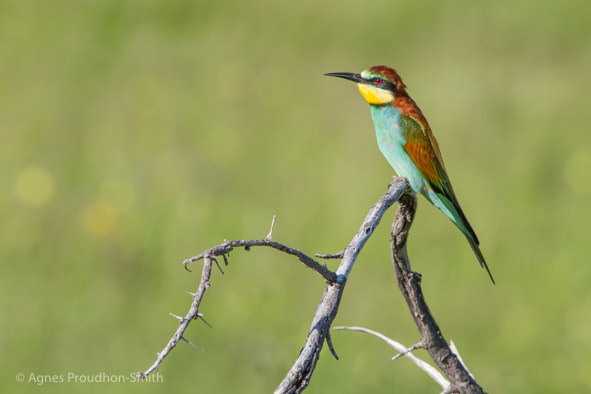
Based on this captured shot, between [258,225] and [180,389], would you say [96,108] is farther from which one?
[180,389]

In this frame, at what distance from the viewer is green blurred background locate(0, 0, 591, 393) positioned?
3.66 metres

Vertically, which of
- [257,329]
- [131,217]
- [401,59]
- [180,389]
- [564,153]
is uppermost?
[401,59]

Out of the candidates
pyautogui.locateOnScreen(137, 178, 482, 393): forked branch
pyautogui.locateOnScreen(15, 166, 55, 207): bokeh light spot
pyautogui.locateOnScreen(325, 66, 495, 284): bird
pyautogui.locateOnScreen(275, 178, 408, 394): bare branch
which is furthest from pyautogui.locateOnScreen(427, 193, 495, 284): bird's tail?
pyautogui.locateOnScreen(15, 166, 55, 207): bokeh light spot

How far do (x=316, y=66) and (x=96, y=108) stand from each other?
180 cm

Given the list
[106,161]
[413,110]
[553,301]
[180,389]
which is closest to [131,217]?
[106,161]

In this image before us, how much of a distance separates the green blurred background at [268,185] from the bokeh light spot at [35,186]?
0.01 meters

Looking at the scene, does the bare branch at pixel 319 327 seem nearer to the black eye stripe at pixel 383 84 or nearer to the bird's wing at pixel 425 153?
the bird's wing at pixel 425 153

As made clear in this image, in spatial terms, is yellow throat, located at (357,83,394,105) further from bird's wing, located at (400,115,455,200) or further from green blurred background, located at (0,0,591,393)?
green blurred background, located at (0,0,591,393)

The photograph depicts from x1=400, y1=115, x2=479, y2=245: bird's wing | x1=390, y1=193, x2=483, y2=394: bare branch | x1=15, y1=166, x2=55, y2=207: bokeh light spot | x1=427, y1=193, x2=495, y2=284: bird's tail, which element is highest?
x1=400, y1=115, x2=479, y2=245: bird's wing

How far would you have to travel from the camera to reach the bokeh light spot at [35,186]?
181 inches

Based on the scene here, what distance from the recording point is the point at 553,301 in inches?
158

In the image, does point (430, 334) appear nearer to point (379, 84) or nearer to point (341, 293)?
point (341, 293)

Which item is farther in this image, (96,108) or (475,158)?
(96,108)

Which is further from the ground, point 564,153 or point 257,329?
point 564,153
